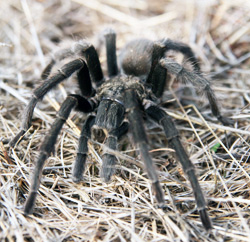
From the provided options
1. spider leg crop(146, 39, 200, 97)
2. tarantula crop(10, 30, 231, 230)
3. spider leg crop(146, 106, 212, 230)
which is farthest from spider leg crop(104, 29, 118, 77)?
spider leg crop(146, 106, 212, 230)

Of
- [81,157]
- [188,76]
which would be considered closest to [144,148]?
[81,157]

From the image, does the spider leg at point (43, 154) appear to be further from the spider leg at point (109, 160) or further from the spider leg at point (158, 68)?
the spider leg at point (158, 68)

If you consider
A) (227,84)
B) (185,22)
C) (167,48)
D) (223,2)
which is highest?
(223,2)

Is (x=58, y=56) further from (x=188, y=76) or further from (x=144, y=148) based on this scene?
(x=144, y=148)

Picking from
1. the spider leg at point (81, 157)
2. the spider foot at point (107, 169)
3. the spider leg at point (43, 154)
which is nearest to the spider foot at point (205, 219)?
the spider foot at point (107, 169)

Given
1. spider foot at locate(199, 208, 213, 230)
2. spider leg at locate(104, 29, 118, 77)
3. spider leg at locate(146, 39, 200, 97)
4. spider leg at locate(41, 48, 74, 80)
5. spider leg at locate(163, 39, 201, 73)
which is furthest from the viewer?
spider leg at locate(104, 29, 118, 77)

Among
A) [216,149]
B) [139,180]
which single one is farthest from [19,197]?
[216,149]

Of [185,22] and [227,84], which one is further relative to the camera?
[185,22]

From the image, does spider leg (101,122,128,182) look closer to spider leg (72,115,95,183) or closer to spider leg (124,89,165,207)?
spider leg (72,115,95,183)

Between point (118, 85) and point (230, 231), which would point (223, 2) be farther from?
point (230, 231)
